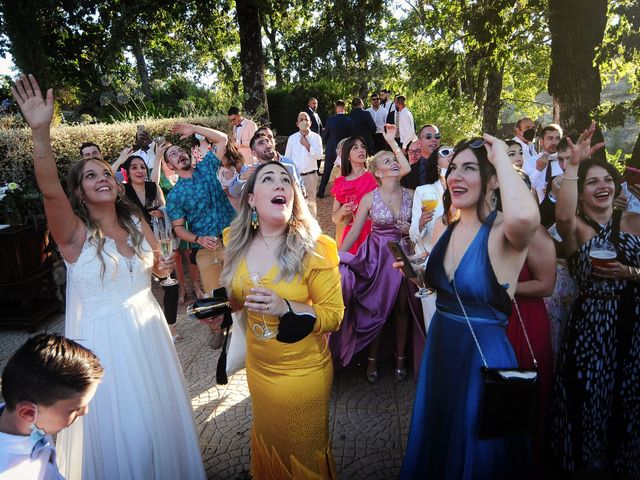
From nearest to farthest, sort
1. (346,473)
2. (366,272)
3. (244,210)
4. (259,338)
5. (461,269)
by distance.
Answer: (461,269) → (259,338) → (244,210) → (346,473) → (366,272)

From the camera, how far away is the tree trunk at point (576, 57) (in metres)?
4.74

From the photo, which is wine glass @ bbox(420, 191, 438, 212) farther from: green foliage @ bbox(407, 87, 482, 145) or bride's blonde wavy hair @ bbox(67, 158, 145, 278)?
green foliage @ bbox(407, 87, 482, 145)

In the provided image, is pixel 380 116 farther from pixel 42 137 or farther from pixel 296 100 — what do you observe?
pixel 42 137

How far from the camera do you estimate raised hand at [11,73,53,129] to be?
225 centimetres

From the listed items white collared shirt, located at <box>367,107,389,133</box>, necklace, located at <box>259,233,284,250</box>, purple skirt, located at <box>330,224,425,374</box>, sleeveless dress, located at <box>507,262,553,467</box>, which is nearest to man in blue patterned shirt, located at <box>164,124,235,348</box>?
purple skirt, located at <box>330,224,425,374</box>

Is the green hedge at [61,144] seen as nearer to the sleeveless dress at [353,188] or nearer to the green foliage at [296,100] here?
the sleeveless dress at [353,188]

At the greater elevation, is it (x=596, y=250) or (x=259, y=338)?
(x=596, y=250)

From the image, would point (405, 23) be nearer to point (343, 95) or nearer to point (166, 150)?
point (343, 95)

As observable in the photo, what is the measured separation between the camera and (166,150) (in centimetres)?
542

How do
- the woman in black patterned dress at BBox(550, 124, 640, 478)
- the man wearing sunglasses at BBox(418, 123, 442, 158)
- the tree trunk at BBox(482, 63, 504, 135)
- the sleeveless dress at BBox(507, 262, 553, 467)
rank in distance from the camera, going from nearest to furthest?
the woman in black patterned dress at BBox(550, 124, 640, 478)
the sleeveless dress at BBox(507, 262, 553, 467)
the man wearing sunglasses at BBox(418, 123, 442, 158)
the tree trunk at BBox(482, 63, 504, 135)

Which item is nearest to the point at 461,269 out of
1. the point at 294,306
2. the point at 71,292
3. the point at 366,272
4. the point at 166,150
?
the point at 294,306

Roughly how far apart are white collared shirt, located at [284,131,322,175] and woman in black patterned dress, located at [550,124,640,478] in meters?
6.99

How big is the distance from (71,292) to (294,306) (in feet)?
4.76

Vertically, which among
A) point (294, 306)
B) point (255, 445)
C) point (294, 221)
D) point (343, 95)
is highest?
point (343, 95)
